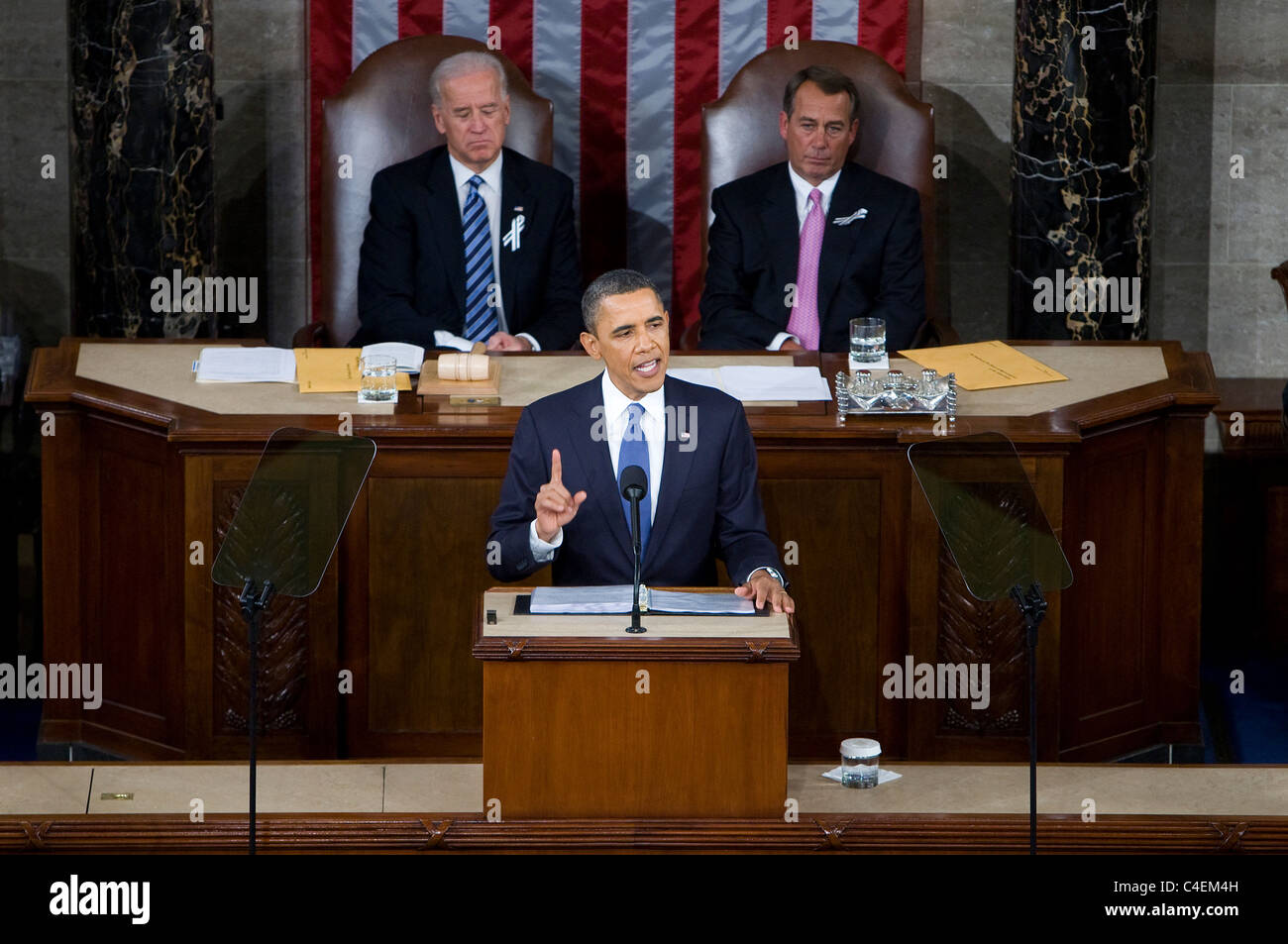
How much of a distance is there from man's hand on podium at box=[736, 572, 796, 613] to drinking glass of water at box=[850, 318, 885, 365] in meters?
1.75

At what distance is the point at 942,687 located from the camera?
4602mm

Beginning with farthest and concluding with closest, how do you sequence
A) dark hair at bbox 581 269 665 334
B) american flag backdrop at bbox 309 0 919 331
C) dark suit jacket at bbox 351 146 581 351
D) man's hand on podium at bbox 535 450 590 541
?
american flag backdrop at bbox 309 0 919 331, dark suit jacket at bbox 351 146 581 351, dark hair at bbox 581 269 665 334, man's hand on podium at bbox 535 450 590 541

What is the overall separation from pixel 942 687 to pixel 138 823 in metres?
2.12

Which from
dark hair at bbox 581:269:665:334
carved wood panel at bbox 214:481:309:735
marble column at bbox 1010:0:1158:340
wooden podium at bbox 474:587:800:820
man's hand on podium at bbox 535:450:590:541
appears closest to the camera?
wooden podium at bbox 474:587:800:820

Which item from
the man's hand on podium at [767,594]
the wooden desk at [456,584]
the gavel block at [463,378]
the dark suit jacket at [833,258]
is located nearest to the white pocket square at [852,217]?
the dark suit jacket at [833,258]

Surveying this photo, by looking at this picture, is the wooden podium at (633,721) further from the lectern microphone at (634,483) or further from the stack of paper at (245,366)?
the stack of paper at (245,366)

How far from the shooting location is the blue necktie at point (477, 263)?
236 inches

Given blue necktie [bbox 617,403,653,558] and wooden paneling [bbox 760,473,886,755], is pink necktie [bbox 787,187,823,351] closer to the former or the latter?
wooden paneling [bbox 760,473,886,755]

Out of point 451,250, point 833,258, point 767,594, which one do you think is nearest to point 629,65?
point 451,250

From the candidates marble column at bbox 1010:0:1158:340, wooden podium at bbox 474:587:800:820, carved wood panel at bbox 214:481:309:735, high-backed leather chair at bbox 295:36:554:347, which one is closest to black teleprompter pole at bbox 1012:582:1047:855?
wooden podium at bbox 474:587:800:820

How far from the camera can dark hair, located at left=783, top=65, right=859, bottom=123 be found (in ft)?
19.0

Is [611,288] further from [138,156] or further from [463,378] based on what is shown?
[138,156]
